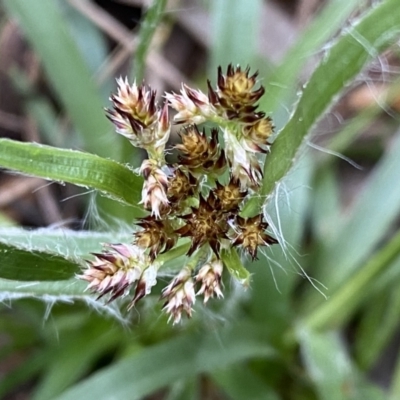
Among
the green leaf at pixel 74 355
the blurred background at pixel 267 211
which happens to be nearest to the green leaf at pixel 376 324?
the blurred background at pixel 267 211

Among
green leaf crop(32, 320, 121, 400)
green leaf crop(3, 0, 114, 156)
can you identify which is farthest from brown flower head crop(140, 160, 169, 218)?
green leaf crop(32, 320, 121, 400)

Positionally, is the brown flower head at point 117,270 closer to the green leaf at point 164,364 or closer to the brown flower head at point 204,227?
the brown flower head at point 204,227

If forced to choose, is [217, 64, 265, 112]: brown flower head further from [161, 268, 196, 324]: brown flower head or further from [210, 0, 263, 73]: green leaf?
[210, 0, 263, 73]: green leaf

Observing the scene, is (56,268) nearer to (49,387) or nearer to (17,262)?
(17,262)

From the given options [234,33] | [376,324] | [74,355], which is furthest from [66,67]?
[376,324]

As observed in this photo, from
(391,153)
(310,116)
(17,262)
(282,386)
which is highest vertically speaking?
(391,153)

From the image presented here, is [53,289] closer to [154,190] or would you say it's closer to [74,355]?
[154,190]

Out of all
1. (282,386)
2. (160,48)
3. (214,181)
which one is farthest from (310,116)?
(160,48)
